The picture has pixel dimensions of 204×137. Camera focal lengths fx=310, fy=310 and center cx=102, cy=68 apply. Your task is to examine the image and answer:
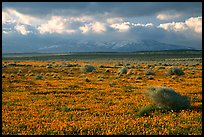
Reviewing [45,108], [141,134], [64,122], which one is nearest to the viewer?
[141,134]

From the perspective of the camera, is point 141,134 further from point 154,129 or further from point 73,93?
point 73,93

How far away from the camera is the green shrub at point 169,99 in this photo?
16.0m

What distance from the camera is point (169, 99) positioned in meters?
16.1

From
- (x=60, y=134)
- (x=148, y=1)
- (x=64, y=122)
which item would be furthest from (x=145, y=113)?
(x=148, y=1)

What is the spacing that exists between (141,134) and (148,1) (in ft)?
17.8

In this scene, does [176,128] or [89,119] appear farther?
[89,119]

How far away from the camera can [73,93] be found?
23734 millimetres

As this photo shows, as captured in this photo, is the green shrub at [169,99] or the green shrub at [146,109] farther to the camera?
the green shrub at [169,99]

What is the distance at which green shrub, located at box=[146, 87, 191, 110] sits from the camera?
16.0 metres

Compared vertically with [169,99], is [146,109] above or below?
below

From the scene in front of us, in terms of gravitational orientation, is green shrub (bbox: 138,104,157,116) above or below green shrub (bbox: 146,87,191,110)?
below

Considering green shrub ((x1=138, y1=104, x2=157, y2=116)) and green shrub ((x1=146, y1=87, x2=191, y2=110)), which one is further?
green shrub ((x1=146, y1=87, x2=191, y2=110))

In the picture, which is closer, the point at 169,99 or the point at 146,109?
the point at 146,109

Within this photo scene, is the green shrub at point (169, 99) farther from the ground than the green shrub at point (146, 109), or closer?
farther from the ground
